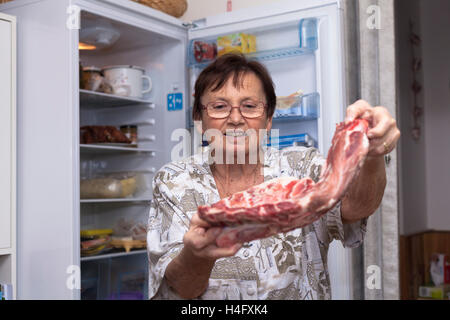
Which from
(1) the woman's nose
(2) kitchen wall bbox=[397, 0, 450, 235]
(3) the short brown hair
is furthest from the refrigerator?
(2) kitchen wall bbox=[397, 0, 450, 235]

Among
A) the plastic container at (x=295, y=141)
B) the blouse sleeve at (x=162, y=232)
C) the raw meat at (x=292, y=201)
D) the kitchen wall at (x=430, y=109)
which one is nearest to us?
the raw meat at (x=292, y=201)

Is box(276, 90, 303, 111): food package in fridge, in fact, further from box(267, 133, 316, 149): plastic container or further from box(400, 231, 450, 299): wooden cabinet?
box(400, 231, 450, 299): wooden cabinet

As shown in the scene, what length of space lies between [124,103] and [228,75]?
1.62 metres

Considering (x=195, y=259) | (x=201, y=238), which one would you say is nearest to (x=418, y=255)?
(x=195, y=259)

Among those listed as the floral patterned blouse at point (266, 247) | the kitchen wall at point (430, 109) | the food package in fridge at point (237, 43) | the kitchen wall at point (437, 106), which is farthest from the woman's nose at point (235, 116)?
the kitchen wall at point (437, 106)

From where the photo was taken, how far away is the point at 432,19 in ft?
14.0

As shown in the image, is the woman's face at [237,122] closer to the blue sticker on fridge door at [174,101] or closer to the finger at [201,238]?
the finger at [201,238]

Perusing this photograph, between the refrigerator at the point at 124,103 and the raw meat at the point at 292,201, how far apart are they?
53.2 inches

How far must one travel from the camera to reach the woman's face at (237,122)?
131 cm

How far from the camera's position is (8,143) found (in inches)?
86.4

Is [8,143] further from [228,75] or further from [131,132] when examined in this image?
[228,75]

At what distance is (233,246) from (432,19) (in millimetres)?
3871

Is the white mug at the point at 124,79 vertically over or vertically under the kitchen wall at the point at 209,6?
under

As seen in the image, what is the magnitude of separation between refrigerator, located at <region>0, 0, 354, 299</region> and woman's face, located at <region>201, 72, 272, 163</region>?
3.06 feet
